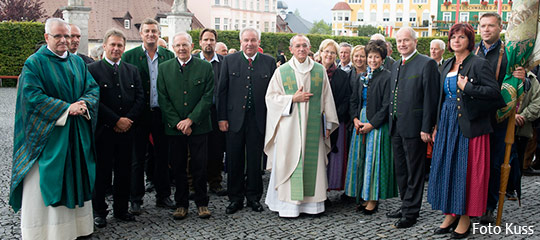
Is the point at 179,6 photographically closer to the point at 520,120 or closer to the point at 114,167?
the point at 114,167

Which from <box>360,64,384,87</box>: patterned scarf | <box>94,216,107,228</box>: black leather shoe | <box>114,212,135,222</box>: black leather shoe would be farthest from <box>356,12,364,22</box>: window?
<box>94,216,107,228</box>: black leather shoe

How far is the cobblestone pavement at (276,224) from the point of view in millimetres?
5406

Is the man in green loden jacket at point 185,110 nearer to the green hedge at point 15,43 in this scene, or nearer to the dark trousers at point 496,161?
the dark trousers at point 496,161

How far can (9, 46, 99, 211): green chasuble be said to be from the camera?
483cm

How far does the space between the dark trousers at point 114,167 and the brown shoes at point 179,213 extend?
59 cm

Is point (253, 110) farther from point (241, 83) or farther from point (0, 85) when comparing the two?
point (0, 85)

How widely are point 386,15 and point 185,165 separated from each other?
3023 inches

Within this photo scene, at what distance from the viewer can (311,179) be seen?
6.19m

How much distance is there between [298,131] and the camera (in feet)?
20.2

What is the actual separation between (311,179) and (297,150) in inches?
16.0

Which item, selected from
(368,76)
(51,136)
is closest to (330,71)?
(368,76)

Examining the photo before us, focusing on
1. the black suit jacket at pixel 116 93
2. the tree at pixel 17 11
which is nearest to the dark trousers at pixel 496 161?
the black suit jacket at pixel 116 93

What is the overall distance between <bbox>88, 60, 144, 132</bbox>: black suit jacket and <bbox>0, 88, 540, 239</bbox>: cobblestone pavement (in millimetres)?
1252

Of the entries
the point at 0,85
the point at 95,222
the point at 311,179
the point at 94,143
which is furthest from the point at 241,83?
the point at 0,85
